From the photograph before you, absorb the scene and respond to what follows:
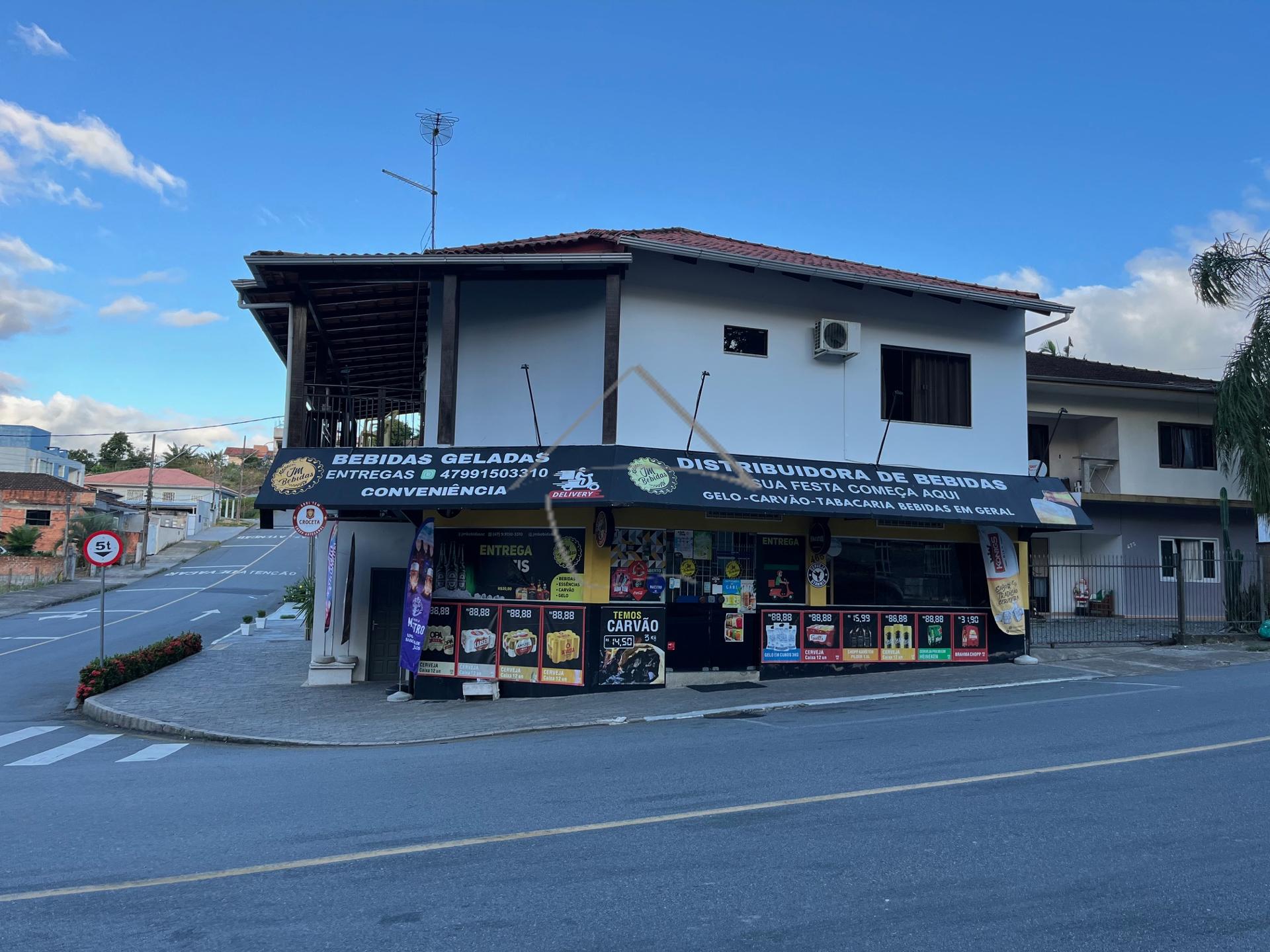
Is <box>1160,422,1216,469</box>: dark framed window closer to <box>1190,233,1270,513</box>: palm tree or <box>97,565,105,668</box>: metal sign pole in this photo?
<box>1190,233,1270,513</box>: palm tree

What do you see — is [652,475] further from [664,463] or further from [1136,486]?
[1136,486]

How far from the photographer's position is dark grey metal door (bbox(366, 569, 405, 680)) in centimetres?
1589

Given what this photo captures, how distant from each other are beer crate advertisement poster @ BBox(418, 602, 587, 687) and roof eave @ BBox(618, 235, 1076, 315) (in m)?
5.59

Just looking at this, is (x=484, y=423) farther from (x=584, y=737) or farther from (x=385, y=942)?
(x=385, y=942)

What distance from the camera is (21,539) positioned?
41.5m

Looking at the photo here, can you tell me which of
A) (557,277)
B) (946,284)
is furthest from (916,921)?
(946,284)

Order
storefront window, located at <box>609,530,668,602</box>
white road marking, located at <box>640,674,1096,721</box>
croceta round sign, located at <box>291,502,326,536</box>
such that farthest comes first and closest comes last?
1. storefront window, located at <box>609,530,668,602</box>
2. croceta round sign, located at <box>291,502,326,536</box>
3. white road marking, located at <box>640,674,1096,721</box>

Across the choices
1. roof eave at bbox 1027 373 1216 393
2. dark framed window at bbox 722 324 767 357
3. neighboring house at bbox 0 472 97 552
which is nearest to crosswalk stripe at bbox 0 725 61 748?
dark framed window at bbox 722 324 767 357

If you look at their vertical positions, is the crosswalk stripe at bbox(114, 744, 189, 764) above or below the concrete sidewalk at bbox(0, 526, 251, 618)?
below

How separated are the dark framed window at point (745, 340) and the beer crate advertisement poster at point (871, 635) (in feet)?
14.0

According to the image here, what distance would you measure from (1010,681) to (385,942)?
12.0 meters

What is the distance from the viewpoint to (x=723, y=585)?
47.6ft

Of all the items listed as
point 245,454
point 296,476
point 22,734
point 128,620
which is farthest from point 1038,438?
point 245,454

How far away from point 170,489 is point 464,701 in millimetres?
72997
